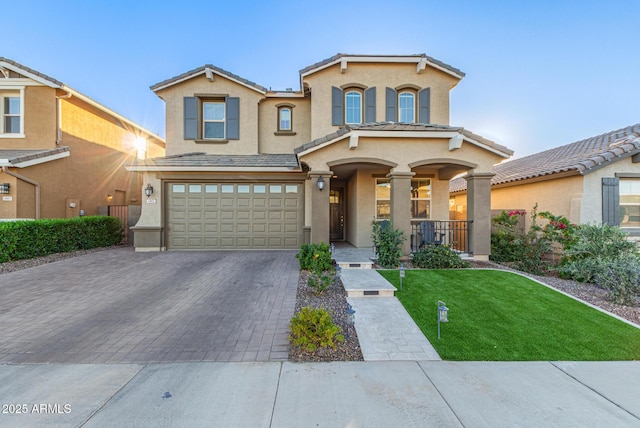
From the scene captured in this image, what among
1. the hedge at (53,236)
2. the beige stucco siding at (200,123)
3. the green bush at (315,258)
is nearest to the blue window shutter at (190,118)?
the beige stucco siding at (200,123)

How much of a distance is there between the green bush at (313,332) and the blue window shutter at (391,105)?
9.33 meters

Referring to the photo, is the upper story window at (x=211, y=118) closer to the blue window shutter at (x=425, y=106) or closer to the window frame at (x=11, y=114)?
the window frame at (x=11, y=114)

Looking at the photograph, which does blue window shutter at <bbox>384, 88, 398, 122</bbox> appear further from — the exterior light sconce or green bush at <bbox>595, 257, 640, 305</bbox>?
the exterior light sconce

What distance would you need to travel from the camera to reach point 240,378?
10.1ft

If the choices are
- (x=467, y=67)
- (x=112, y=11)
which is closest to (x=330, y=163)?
(x=467, y=67)

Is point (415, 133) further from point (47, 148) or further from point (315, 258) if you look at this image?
point (47, 148)

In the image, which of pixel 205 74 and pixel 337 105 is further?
pixel 205 74

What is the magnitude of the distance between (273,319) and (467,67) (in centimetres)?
1245

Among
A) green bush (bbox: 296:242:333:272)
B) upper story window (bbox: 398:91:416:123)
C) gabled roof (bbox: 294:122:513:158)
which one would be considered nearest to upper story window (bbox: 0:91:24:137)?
gabled roof (bbox: 294:122:513:158)

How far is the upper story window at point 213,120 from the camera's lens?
11.9 m

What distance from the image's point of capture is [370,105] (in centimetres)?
1103

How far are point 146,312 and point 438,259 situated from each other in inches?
273

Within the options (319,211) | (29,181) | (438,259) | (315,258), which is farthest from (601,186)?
(29,181)

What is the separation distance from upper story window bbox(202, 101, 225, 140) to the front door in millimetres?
5602
